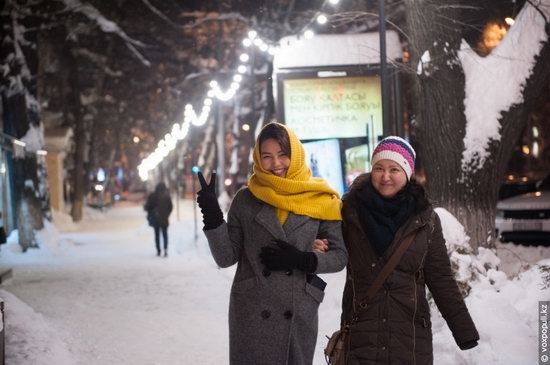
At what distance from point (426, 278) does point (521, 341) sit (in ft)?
8.70

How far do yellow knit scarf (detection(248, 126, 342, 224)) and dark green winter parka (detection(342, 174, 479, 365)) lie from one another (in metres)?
0.14

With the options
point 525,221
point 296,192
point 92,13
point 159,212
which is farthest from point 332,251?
point 92,13

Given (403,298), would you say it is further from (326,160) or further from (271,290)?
(326,160)

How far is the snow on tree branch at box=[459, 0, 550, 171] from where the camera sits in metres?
9.54

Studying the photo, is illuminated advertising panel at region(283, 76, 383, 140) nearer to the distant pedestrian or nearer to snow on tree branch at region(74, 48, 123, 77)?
the distant pedestrian

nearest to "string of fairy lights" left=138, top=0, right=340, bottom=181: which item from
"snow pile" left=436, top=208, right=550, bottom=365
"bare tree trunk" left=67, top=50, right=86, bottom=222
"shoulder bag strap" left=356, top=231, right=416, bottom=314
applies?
"bare tree trunk" left=67, top=50, right=86, bottom=222

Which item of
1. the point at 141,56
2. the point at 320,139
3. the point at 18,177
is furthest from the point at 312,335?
the point at 141,56

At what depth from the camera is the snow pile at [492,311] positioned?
6.00m

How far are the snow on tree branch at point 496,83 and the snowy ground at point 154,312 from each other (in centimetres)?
166

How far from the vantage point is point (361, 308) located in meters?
3.76

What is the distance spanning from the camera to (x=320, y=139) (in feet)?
48.7

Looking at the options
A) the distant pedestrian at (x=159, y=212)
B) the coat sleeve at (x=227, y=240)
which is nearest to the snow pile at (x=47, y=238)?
the distant pedestrian at (x=159, y=212)

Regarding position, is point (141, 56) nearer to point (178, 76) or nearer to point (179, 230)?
point (178, 76)

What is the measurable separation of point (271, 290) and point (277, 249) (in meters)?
0.23
